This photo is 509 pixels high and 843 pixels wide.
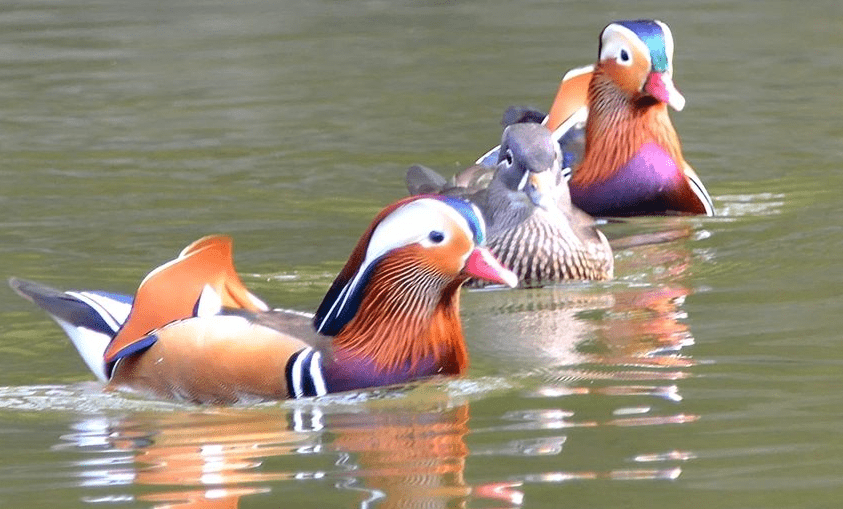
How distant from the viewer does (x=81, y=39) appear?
44.2 feet

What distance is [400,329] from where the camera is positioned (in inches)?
243

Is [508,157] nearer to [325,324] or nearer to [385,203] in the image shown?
[385,203]

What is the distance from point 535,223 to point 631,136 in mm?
1693

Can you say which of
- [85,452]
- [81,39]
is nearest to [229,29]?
[81,39]

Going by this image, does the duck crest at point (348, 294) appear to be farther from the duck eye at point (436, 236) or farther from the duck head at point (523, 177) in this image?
the duck head at point (523, 177)

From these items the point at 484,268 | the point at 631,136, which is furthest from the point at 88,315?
the point at 631,136

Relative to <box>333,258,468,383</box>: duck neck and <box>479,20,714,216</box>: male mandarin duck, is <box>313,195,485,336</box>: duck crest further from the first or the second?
<box>479,20,714,216</box>: male mandarin duck

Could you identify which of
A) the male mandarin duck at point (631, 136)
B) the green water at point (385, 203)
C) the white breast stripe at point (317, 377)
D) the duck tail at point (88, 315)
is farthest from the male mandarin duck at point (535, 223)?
the white breast stripe at point (317, 377)

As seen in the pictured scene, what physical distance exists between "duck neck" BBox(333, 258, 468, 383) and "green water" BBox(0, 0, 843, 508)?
88 mm

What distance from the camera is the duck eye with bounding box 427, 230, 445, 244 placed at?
6.13 metres

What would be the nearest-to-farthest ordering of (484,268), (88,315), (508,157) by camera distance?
(484,268) < (88,315) < (508,157)

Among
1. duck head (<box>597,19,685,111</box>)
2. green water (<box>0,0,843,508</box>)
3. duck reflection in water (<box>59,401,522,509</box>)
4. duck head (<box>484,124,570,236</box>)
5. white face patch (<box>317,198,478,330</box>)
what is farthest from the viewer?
duck head (<box>597,19,685,111</box>)

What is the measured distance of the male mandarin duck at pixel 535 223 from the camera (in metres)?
7.96

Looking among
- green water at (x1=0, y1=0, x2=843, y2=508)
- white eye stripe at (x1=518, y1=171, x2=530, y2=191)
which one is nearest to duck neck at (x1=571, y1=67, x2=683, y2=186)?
green water at (x1=0, y1=0, x2=843, y2=508)
